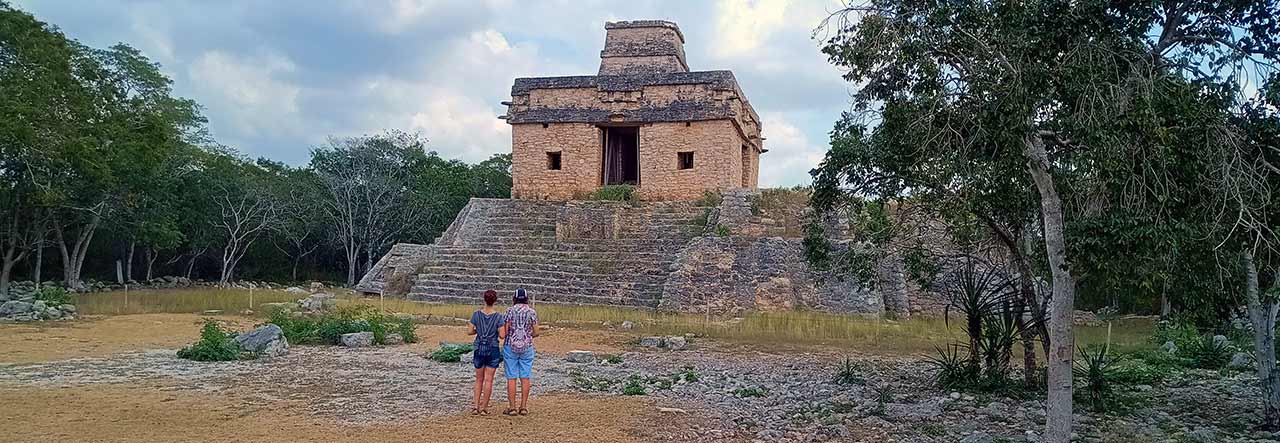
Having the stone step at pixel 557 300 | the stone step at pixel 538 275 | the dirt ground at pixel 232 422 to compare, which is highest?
the stone step at pixel 538 275

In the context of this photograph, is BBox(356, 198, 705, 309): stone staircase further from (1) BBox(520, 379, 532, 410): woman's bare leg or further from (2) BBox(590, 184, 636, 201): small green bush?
(1) BBox(520, 379, 532, 410): woman's bare leg

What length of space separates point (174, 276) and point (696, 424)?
94.5ft

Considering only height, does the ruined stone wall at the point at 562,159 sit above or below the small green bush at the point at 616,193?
above

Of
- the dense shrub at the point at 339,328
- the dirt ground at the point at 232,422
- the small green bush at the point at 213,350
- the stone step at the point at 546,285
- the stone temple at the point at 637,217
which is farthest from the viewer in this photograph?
the stone step at the point at 546,285

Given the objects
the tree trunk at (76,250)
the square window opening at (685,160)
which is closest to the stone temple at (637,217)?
the square window opening at (685,160)

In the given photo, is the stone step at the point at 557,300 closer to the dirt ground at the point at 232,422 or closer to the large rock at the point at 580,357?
the large rock at the point at 580,357

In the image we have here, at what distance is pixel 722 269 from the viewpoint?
16297 millimetres

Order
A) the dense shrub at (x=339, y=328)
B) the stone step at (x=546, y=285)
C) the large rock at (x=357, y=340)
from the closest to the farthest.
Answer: the large rock at (x=357, y=340), the dense shrub at (x=339, y=328), the stone step at (x=546, y=285)

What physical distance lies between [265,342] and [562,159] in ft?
41.6

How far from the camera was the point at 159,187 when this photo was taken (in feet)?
73.2

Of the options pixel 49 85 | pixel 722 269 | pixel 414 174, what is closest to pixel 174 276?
pixel 414 174

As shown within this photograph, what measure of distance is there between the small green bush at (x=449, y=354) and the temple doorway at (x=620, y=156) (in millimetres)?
12849

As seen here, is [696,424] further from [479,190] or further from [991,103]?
[479,190]

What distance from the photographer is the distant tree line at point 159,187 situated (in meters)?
14.6
